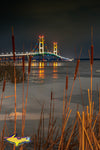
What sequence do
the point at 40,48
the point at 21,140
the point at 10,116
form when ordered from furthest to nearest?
the point at 40,48 → the point at 10,116 → the point at 21,140

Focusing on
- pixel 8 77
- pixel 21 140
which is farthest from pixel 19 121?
pixel 8 77

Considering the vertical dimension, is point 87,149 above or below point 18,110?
above

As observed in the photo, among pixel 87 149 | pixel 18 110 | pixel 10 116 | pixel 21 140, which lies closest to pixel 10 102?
pixel 18 110

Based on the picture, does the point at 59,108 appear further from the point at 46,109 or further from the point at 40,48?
the point at 40,48

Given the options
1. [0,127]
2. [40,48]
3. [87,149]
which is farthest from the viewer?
[40,48]

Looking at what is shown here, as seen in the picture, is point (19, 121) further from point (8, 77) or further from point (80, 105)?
point (8, 77)

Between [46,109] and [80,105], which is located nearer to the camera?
[46,109]

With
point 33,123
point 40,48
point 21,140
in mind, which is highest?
point 40,48

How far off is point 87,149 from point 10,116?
1.31 metres

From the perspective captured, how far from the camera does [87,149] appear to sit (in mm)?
792

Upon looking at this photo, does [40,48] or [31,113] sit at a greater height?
[40,48]

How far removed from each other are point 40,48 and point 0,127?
3695cm

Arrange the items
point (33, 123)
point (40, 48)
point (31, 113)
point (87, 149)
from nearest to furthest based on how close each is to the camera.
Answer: point (87, 149) < point (33, 123) < point (31, 113) < point (40, 48)

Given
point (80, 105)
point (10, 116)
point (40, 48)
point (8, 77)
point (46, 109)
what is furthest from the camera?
point (40, 48)
